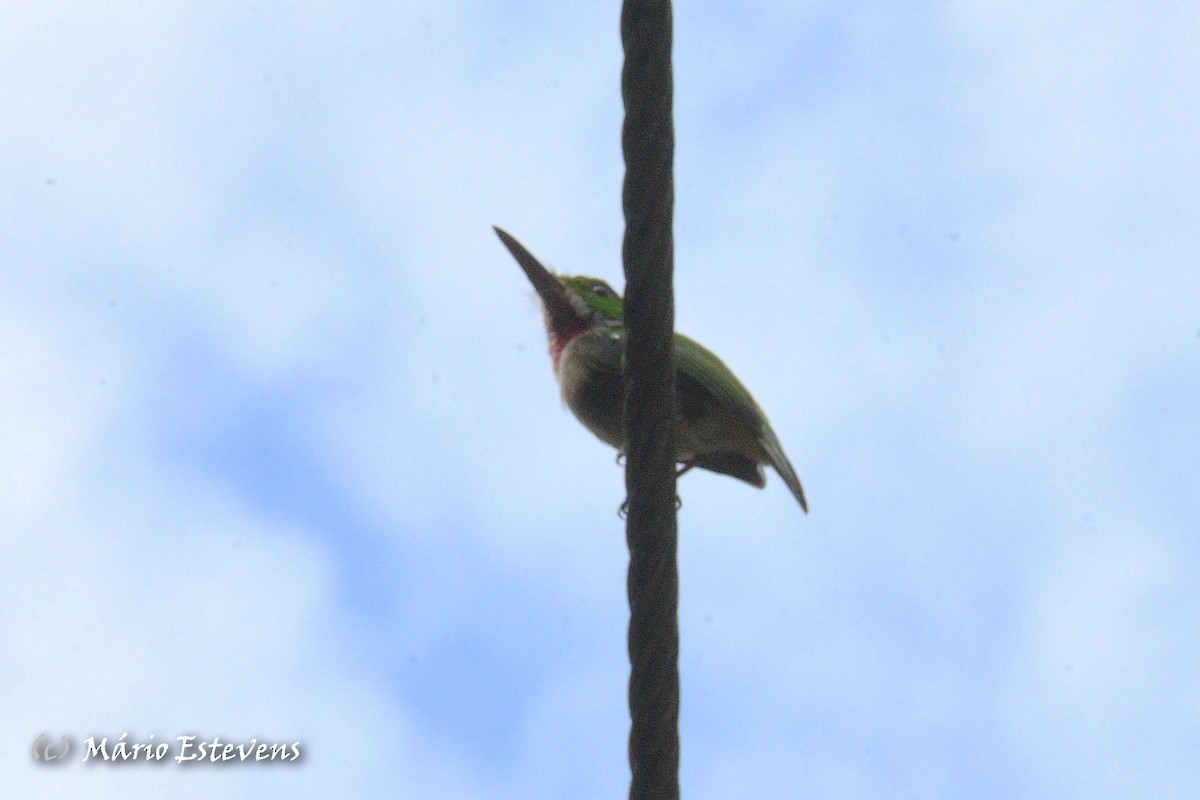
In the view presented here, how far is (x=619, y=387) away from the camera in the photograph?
5219mm

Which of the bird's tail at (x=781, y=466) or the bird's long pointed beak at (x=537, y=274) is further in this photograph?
the bird's long pointed beak at (x=537, y=274)

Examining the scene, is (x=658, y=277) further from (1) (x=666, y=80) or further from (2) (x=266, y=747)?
(2) (x=266, y=747)

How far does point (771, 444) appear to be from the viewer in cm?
552

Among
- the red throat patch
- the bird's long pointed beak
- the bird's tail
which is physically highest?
the bird's long pointed beak

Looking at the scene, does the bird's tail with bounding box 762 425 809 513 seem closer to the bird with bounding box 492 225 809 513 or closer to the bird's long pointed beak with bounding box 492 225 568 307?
the bird with bounding box 492 225 809 513

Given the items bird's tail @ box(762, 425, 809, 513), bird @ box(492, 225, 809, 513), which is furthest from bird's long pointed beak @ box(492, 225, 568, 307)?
bird's tail @ box(762, 425, 809, 513)

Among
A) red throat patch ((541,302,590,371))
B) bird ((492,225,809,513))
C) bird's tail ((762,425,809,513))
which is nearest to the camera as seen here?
bird ((492,225,809,513))

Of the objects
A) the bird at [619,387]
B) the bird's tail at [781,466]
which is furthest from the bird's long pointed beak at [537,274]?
the bird's tail at [781,466]

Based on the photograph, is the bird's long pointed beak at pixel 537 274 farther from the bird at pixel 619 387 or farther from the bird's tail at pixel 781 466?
the bird's tail at pixel 781 466

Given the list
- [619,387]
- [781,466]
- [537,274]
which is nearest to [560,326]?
[537,274]

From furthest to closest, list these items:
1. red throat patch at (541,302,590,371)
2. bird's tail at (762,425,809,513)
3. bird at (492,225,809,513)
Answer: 1. red throat patch at (541,302,590,371)
2. bird's tail at (762,425,809,513)
3. bird at (492,225,809,513)

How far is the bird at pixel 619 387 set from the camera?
5.19 metres

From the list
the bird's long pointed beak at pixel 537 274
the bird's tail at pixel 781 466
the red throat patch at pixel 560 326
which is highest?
the bird's long pointed beak at pixel 537 274

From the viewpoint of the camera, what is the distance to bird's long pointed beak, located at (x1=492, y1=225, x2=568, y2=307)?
19.4ft
